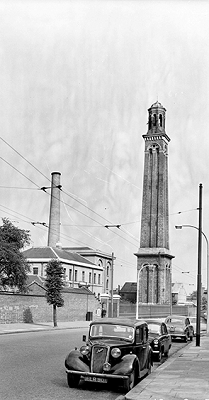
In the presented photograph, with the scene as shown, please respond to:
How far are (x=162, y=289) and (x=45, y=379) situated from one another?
254 feet

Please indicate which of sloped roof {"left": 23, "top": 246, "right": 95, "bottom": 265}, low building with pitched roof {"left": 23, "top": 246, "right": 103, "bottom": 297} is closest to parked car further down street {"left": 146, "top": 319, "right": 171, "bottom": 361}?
low building with pitched roof {"left": 23, "top": 246, "right": 103, "bottom": 297}

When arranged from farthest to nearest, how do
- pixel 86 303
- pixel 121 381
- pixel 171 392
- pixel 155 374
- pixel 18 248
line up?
pixel 86 303 → pixel 18 248 → pixel 155 374 → pixel 121 381 → pixel 171 392

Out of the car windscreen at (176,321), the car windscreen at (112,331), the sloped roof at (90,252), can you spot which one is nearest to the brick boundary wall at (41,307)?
the car windscreen at (176,321)

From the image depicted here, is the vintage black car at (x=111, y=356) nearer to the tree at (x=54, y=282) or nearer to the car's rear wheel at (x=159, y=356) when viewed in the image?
the car's rear wheel at (x=159, y=356)

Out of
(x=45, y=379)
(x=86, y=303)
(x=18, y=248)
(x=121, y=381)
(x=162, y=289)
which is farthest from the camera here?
(x=162, y=289)

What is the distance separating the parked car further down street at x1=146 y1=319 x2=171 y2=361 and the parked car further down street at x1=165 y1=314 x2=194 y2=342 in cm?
818

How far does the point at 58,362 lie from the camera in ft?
50.9

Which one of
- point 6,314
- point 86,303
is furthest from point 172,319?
point 86,303

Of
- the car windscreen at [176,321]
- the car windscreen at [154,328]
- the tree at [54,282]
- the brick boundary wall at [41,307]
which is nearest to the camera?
the car windscreen at [154,328]

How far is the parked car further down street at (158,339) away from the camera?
59.0 feet

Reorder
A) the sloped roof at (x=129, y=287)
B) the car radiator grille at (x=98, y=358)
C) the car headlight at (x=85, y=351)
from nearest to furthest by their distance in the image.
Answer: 1. the car radiator grille at (x=98, y=358)
2. the car headlight at (x=85, y=351)
3. the sloped roof at (x=129, y=287)

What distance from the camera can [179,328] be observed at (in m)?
28.5

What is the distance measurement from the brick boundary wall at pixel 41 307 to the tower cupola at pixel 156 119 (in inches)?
1700

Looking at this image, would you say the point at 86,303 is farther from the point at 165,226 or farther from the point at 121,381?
the point at 121,381
